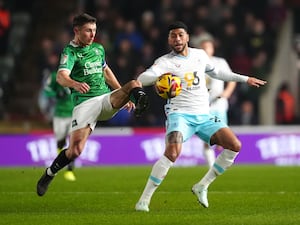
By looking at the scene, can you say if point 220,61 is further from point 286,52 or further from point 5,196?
point 286,52

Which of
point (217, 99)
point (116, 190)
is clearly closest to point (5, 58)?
point (217, 99)

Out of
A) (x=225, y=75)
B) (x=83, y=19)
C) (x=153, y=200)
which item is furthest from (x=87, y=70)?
(x=153, y=200)

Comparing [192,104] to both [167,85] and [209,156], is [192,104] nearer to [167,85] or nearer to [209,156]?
[167,85]

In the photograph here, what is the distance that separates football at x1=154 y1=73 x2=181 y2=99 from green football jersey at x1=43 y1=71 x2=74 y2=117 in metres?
5.89

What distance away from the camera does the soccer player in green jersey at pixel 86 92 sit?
37.6ft

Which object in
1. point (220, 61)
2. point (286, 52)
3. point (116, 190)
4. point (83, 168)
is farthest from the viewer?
point (286, 52)

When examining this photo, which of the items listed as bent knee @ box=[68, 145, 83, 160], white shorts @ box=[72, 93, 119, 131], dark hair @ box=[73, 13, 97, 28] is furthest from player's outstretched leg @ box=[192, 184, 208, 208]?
dark hair @ box=[73, 13, 97, 28]

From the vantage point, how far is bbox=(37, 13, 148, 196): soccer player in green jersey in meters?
11.5

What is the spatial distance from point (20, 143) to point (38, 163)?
24.9 inches

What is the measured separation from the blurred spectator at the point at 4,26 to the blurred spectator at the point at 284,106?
267 inches

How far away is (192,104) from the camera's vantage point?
11.6 meters

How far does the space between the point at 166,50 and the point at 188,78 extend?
34.5ft

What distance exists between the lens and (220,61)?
53.2 ft

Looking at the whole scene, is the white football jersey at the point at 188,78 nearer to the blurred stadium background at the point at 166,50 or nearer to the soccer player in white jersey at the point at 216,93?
the soccer player in white jersey at the point at 216,93
